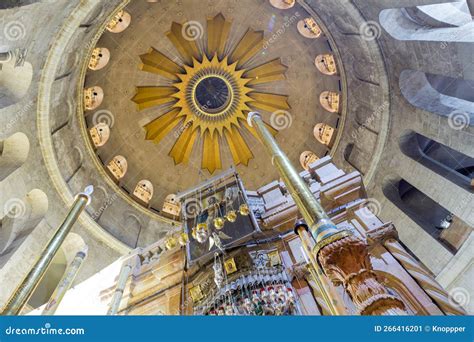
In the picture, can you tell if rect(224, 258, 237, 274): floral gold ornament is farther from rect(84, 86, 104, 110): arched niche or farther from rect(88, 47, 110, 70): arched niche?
rect(88, 47, 110, 70): arched niche

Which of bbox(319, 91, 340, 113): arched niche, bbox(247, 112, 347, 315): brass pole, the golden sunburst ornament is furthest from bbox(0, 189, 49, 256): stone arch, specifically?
bbox(319, 91, 340, 113): arched niche

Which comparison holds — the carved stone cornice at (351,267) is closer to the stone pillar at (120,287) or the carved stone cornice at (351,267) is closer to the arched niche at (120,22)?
the stone pillar at (120,287)

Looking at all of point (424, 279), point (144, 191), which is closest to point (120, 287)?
point (424, 279)

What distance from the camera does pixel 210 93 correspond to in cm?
1970

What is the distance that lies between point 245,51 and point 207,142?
5418 millimetres

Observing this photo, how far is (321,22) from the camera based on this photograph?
1542 centimetres

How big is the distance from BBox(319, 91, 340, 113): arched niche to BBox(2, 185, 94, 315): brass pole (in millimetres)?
13435

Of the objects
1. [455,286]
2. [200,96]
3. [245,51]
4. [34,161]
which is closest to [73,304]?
[34,161]

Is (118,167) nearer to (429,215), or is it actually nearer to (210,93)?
(210,93)

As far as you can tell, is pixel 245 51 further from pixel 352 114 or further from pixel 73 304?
pixel 73 304

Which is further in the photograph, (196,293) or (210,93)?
(210,93)

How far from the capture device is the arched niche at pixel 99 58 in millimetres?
15914

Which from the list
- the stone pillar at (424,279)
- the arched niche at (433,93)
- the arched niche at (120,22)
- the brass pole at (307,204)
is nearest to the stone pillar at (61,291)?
the brass pole at (307,204)

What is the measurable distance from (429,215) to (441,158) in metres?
2.19
